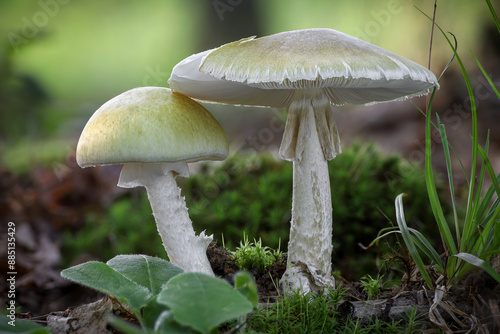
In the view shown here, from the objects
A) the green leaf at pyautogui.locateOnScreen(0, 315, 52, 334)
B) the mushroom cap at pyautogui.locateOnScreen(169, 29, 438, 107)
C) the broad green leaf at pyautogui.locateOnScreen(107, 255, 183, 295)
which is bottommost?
the broad green leaf at pyautogui.locateOnScreen(107, 255, 183, 295)

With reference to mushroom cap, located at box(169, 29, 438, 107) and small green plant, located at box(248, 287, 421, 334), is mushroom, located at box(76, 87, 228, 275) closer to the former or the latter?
mushroom cap, located at box(169, 29, 438, 107)

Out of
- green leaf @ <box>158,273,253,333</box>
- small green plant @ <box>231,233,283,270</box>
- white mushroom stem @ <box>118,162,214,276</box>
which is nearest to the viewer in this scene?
green leaf @ <box>158,273,253,333</box>

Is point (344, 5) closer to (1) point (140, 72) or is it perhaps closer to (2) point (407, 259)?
(1) point (140, 72)

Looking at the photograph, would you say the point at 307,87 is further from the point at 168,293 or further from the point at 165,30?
the point at 165,30

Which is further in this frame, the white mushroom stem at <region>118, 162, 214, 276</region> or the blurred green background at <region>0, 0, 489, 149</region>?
the blurred green background at <region>0, 0, 489, 149</region>

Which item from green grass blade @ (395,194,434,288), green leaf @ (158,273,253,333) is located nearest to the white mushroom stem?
green leaf @ (158,273,253,333)

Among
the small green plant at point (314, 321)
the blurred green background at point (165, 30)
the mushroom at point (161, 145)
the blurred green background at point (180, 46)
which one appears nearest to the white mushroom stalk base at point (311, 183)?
the small green plant at point (314, 321)

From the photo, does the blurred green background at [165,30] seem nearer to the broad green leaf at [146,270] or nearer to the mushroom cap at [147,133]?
the mushroom cap at [147,133]
